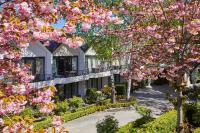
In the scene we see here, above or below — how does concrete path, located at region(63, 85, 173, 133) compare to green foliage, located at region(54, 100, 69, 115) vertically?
below

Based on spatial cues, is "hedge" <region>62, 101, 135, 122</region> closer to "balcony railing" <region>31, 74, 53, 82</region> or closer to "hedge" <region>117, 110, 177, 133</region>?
"balcony railing" <region>31, 74, 53, 82</region>

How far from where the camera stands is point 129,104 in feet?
148

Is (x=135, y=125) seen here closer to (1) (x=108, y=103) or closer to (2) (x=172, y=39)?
(2) (x=172, y=39)

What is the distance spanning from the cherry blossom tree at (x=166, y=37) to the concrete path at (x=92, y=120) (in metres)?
13.8

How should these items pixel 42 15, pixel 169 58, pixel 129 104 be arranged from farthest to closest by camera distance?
pixel 129 104, pixel 169 58, pixel 42 15

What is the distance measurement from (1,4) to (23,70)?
102 inches

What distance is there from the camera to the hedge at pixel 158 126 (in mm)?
19516

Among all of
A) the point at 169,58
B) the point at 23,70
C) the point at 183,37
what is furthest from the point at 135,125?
the point at 23,70

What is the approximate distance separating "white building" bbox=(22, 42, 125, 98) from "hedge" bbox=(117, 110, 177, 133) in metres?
20.2

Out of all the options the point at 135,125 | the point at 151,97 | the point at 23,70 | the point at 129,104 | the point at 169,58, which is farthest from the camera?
the point at 151,97

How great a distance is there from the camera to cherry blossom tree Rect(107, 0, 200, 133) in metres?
17.5

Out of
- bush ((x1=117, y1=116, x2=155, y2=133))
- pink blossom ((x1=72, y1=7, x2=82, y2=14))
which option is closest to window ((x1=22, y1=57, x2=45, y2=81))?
bush ((x1=117, y1=116, x2=155, y2=133))

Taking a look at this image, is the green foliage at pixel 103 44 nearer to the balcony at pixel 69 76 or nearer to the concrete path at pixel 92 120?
the balcony at pixel 69 76

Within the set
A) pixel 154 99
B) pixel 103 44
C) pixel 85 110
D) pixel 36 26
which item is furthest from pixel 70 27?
pixel 154 99
